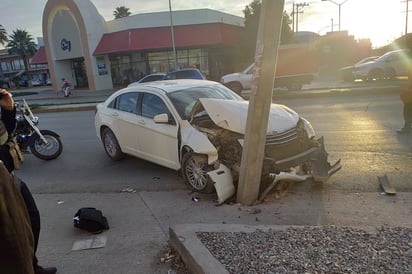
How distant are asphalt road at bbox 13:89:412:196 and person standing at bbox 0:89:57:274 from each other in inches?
93.0

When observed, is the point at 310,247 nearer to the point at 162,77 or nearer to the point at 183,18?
the point at 162,77

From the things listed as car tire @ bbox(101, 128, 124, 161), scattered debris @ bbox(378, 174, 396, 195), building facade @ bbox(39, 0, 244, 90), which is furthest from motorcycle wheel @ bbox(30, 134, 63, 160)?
building facade @ bbox(39, 0, 244, 90)

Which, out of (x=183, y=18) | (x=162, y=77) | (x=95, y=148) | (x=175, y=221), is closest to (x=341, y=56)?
(x=183, y=18)

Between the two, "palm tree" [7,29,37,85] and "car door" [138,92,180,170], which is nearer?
"car door" [138,92,180,170]

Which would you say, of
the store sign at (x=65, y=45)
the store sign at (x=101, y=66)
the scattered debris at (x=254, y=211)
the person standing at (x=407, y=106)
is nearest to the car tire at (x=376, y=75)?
the person standing at (x=407, y=106)

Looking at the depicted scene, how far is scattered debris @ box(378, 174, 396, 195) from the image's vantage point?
4.71 meters

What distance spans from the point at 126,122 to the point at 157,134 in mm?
1036

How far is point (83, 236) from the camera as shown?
401cm

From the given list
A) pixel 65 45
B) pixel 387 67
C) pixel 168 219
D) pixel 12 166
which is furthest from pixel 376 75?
pixel 65 45

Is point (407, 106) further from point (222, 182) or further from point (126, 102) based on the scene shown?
point (126, 102)

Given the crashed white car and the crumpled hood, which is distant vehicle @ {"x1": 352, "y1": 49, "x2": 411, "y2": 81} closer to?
the crashed white car

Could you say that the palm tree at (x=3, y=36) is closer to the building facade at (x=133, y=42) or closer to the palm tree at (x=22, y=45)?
the palm tree at (x=22, y=45)

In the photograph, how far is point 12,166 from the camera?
132 inches

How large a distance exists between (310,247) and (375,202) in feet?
6.43
